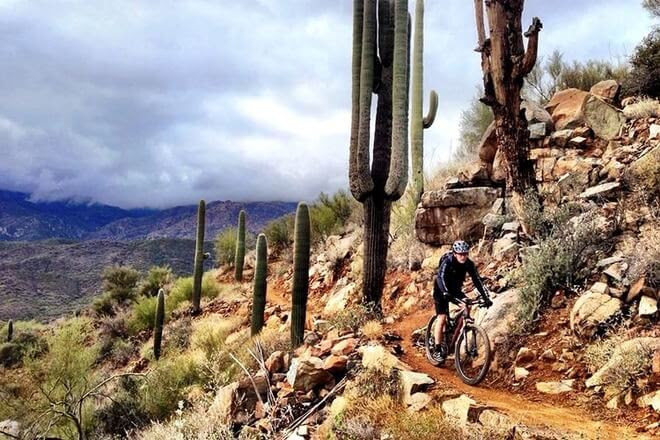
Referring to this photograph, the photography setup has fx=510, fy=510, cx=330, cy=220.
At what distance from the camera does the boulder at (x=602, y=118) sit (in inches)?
460

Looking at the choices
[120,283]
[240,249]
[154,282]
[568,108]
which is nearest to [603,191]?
[568,108]

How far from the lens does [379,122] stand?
11.2 metres

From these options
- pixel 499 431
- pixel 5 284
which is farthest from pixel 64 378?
pixel 5 284

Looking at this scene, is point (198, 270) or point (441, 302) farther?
point (198, 270)

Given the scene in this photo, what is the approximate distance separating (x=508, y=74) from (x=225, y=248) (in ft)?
65.5

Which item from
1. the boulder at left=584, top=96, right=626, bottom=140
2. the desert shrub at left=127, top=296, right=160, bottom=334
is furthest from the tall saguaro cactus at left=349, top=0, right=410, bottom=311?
the desert shrub at left=127, top=296, right=160, bottom=334

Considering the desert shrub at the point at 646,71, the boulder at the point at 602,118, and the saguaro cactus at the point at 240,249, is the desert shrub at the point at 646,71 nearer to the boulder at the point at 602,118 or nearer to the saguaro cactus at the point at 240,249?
the boulder at the point at 602,118

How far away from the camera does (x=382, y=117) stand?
11188 millimetres

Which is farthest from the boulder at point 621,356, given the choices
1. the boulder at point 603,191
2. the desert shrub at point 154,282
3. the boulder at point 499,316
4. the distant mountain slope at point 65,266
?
the distant mountain slope at point 65,266

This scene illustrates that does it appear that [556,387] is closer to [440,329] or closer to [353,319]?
[440,329]

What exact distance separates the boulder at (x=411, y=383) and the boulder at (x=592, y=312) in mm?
2207

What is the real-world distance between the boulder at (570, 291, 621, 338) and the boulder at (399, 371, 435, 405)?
2.21 metres

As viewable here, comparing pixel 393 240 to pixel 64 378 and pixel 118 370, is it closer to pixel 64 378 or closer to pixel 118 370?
pixel 64 378

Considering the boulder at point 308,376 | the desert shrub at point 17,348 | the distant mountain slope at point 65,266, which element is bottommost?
the distant mountain slope at point 65,266
